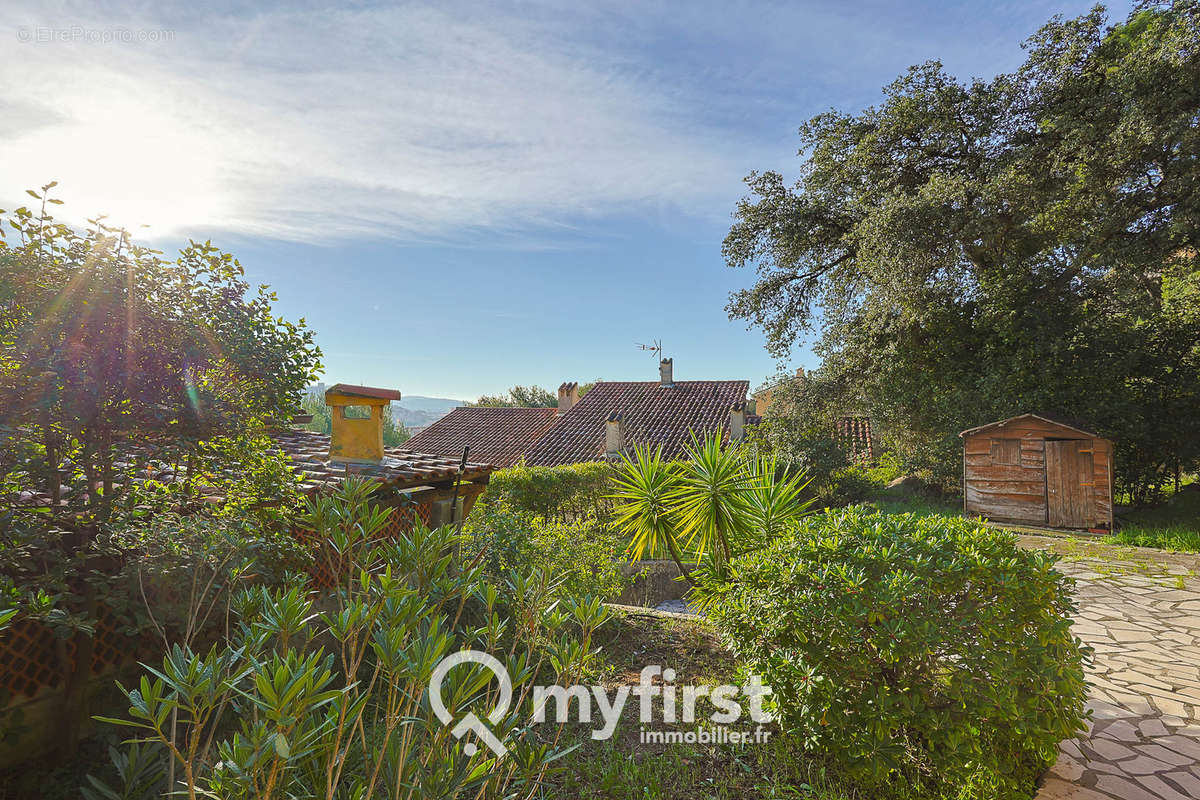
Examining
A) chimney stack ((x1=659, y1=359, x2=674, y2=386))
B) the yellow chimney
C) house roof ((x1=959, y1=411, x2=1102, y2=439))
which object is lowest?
the yellow chimney

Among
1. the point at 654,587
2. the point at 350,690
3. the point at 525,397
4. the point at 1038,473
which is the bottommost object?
the point at 654,587

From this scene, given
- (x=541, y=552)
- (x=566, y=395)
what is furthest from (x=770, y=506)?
(x=566, y=395)

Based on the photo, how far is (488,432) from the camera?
2538cm

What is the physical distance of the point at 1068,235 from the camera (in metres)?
11.9

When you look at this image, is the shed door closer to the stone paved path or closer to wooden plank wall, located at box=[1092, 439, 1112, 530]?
wooden plank wall, located at box=[1092, 439, 1112, 530]

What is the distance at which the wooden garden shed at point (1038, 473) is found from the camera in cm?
1059

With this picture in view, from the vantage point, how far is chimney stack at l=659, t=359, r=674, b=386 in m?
21.5

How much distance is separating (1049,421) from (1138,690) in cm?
831

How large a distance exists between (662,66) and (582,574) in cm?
664

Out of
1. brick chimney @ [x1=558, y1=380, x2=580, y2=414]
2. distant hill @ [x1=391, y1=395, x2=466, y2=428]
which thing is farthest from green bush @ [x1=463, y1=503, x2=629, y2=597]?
distant hill @ [x1=391, y1=395, x2=466, y2=428]

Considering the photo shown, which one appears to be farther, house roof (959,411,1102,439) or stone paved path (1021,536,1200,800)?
house roof (959,411,1102,439)

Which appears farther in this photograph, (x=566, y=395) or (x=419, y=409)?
(x=419, y=409)

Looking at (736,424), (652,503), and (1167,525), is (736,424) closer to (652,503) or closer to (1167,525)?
(1167,525)

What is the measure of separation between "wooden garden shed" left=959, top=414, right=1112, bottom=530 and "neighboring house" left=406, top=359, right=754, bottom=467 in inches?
218
